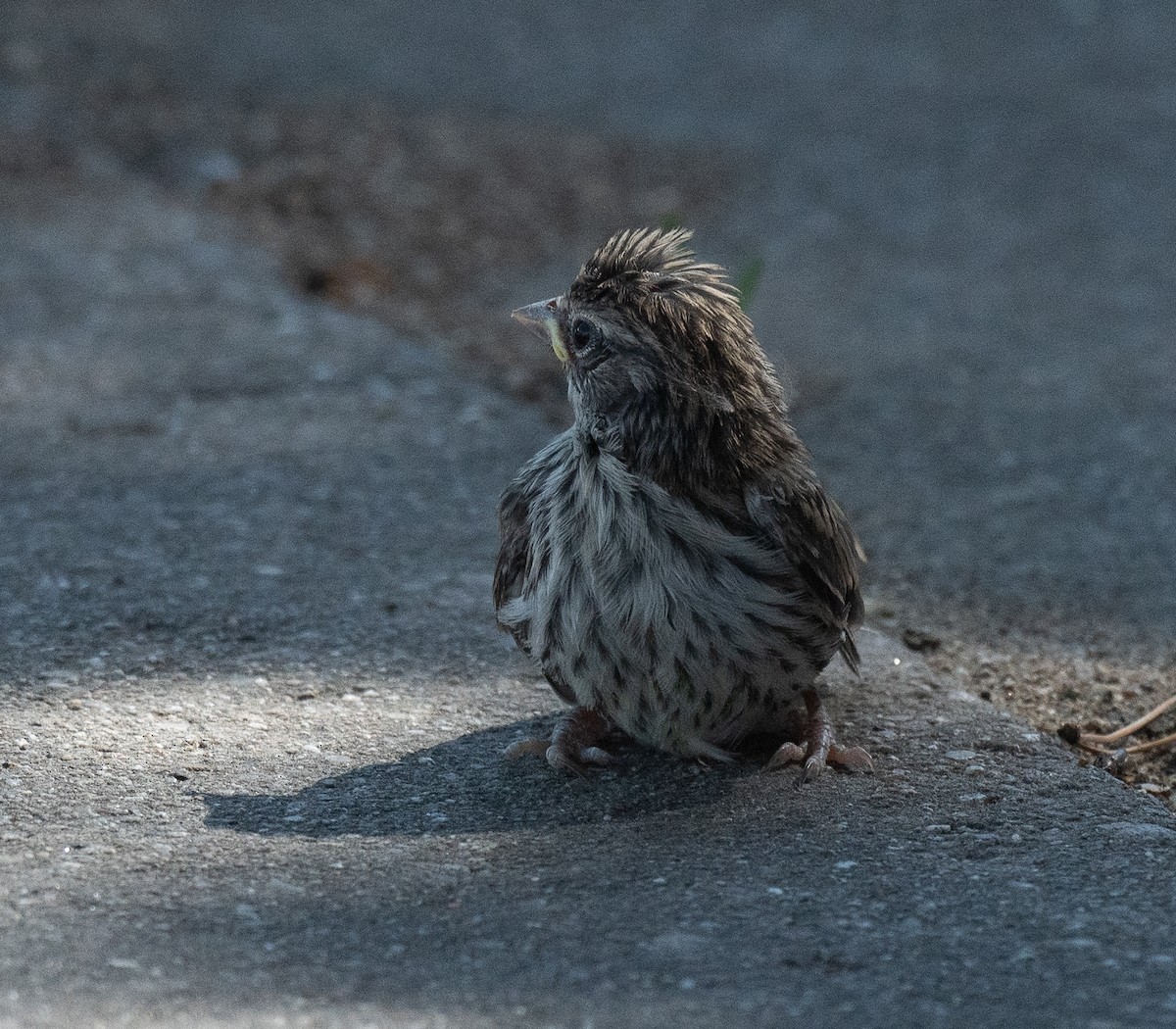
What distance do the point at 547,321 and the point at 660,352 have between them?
39 centimetres

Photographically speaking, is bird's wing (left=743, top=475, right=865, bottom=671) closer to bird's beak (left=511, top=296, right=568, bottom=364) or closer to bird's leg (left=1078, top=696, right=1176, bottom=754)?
bird's beak (left=511, top=296, right=568, bottom=364)

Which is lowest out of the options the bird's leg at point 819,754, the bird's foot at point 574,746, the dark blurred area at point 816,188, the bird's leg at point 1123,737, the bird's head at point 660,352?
the bird's foot at point 574,746

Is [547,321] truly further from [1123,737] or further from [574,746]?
[1123,737]

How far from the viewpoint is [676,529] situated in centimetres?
374

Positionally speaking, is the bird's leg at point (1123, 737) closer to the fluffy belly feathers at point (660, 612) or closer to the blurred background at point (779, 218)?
the blurred background at point (779, 218)

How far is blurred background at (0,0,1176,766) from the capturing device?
577 cm

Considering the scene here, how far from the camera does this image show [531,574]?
3939 millimetres

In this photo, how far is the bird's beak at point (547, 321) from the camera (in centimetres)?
397

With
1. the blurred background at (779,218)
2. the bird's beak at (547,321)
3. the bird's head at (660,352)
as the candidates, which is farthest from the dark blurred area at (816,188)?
the bird's beak at (547,321)

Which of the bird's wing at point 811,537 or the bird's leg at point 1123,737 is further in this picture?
the bird's leg at point 1123,737

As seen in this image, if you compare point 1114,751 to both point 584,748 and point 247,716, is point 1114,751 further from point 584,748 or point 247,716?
point 247,716

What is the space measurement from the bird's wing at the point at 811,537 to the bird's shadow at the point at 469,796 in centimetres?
48

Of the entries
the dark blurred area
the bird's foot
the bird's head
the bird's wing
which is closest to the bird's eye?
the bird's head

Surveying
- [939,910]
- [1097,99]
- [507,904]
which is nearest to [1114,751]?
[939,910]
